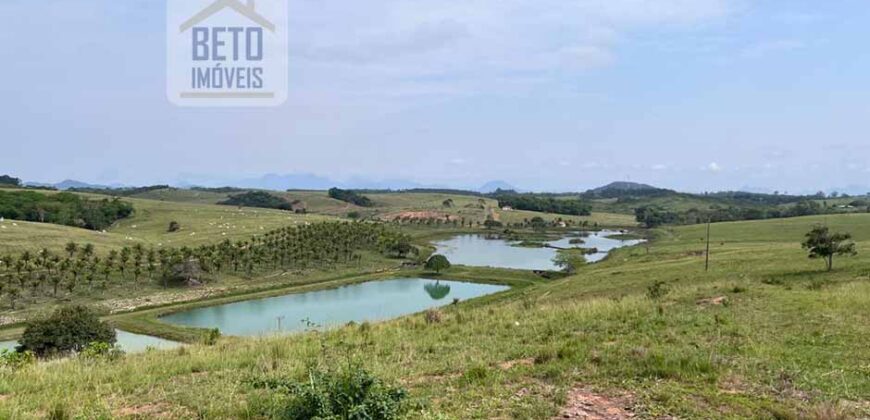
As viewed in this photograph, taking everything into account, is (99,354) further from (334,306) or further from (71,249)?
(71,249)

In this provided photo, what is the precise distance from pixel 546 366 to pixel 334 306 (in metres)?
48.5

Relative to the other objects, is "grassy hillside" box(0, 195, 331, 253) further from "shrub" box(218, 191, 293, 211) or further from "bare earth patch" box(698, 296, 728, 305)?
"bare earth patch" box(698, 296, 728, 305)

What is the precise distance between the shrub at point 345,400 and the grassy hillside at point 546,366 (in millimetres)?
359

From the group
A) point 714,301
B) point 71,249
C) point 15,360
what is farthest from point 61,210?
point 714,301

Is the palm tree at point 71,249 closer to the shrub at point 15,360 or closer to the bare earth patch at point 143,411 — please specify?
the shrub at point 15,360

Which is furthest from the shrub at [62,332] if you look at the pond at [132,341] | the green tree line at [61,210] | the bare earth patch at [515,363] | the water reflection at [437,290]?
the green tree line at [61,210]

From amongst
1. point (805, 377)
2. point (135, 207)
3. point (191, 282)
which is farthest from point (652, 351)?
point (135, 207)

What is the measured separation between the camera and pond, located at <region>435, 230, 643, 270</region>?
89.5 meters

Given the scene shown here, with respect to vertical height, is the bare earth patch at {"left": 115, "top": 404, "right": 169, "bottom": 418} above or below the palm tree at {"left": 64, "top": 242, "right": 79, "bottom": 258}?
above

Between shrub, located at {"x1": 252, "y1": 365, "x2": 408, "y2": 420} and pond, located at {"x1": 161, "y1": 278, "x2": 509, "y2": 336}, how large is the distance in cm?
3384

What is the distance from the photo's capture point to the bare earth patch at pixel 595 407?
6836 mm

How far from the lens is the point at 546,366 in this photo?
9078mm

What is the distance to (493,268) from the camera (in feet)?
260

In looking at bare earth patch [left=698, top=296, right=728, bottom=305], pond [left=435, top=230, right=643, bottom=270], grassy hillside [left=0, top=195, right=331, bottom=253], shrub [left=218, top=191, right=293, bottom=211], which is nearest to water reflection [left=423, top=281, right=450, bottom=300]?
pond [left=435, top=230, right=643, bottom=270]
